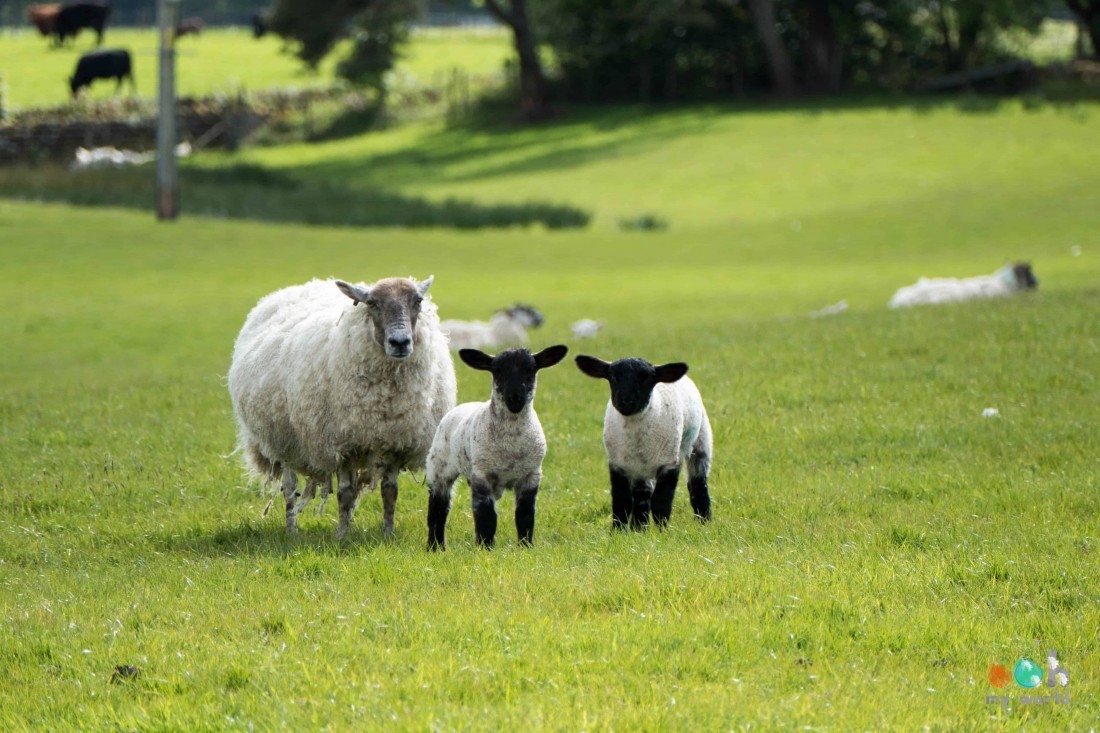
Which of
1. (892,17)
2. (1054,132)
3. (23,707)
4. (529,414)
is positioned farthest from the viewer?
(892,17)

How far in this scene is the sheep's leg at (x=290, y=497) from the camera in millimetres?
10039

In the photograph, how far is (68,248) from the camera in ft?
110

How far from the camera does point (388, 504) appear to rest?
9391mm

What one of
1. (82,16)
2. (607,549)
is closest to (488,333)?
(607,549)

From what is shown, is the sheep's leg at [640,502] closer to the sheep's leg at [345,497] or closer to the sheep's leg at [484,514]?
the sheep's leg at [484,514]

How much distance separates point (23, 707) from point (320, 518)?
14.5 feet

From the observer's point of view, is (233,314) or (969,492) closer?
(969,492)

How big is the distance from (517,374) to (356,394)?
5.16ft

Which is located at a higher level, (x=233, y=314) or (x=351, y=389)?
(x=351, y=389)

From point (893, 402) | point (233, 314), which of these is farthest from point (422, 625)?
point (233, 314)

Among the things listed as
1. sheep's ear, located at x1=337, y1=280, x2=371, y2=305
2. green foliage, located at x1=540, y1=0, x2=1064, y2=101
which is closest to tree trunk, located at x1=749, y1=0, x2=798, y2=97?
green foliage, located at x1=540, y1=0, x2=1064, y2=101

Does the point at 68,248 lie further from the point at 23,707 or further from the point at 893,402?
the point at 23,707

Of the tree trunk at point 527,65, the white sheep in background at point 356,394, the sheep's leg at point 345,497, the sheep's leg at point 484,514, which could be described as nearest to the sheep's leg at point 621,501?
the sheep's leg at point 484,514

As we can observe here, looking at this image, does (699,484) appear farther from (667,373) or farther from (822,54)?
(822,54)
